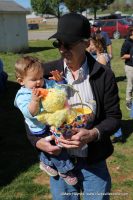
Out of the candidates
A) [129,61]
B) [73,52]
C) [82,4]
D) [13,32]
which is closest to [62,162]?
[73,52]

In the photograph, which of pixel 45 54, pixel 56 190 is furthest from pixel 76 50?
pixel 45 54

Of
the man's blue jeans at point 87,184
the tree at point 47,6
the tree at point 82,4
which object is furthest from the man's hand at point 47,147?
the tree at point 47,6

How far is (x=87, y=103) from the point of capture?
255 cm

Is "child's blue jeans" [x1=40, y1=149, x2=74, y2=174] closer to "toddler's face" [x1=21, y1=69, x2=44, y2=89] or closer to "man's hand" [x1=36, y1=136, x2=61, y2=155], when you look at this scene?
"man's hand" [x1=36, y1=136, x2=61, y2=155]

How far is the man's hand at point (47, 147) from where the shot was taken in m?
2.54

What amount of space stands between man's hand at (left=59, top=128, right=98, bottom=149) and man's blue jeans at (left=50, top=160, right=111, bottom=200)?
277mm

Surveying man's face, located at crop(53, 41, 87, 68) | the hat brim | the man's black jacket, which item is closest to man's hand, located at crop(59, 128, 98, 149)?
the man's black jacket

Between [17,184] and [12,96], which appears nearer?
[17,184]

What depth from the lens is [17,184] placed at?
5.04 meters

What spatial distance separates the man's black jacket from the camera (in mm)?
2564

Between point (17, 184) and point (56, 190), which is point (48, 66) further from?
point (17, 184)

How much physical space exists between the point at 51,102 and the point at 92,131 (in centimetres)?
33

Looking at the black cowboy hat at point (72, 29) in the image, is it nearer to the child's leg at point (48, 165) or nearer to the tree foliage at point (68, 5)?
the child's leg at point (48, 165)

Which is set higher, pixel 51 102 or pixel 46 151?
pixel 51 102
